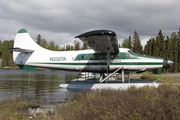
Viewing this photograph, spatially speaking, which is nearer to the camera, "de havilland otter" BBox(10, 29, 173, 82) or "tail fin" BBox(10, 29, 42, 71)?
"de havilland otter" BBox(10, 29, 173, 82)

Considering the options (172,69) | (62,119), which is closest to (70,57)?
(62,119)

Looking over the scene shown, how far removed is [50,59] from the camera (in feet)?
45.4

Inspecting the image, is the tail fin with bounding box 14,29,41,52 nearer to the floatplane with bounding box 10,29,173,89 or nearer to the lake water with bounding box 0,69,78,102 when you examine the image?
the floatplane with bounding box 10,29,173,89

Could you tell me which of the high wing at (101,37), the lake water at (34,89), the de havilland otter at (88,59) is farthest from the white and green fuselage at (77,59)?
the lake water at (34,89)

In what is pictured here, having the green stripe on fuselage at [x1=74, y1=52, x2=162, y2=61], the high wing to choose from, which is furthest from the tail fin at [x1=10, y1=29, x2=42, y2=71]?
the high wing

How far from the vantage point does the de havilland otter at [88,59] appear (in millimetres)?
12320

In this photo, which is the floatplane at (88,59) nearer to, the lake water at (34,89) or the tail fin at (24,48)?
the tail fin at (24,48)

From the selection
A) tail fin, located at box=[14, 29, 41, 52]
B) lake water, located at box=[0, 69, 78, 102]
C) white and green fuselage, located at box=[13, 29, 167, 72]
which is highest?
tail fin, located at box=[14, 29, 41, 52]

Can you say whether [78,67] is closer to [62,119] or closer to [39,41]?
[62,119]

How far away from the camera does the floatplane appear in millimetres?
12312

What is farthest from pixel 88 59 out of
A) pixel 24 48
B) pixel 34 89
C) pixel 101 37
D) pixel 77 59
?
pixel 24 48

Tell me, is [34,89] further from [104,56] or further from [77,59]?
[104,56]

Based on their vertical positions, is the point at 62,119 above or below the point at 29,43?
below

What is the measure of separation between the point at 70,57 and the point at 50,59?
1.83 m
